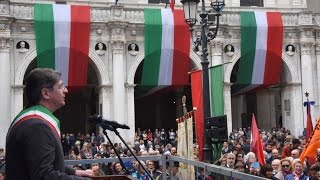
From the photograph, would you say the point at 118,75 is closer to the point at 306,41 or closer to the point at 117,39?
the point at 117,39

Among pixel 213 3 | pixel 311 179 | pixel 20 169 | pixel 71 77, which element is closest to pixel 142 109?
pixel 71 77

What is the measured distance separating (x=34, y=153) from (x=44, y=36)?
26242 millimetres

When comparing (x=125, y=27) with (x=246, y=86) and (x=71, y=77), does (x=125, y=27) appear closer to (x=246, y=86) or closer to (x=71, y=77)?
(x=71, y=77)

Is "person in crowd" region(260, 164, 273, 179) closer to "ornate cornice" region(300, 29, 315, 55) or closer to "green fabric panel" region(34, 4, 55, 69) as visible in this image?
"green fabric panel" region(34, 4, 55, 69)

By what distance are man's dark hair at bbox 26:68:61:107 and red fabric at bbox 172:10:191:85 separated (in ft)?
89.7

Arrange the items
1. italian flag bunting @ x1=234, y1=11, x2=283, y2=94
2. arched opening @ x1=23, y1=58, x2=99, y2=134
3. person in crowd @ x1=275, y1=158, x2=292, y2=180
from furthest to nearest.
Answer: arched opening @ x1=23, y1=58, x2=99, y2=134 → italian flag bunting @ x1=234, y1=11, x2=283, y2=94 → person in crowd @ x1=275, y1=158, x2=292, y2=180

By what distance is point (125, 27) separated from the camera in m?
32.5

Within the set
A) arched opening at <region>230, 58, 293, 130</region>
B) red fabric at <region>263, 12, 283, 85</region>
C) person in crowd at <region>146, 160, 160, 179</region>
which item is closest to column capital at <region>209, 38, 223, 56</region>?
red fabric at <region>263, 12, 283, 85</region>

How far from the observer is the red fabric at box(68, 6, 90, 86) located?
29.7 m

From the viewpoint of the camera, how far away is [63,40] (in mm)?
29547

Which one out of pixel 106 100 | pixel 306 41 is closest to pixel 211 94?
pixel 106 100

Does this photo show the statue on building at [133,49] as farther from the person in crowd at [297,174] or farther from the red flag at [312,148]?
the person in crowd at [297,174]

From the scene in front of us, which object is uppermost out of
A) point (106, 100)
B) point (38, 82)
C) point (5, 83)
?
point (5, 83)

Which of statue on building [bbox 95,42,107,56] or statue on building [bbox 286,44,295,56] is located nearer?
statue on building [bbox 95,42,107,56]
